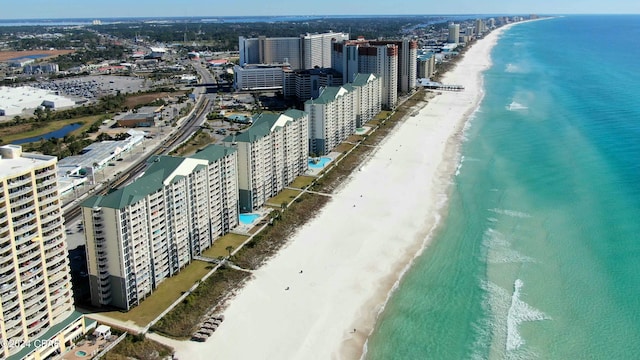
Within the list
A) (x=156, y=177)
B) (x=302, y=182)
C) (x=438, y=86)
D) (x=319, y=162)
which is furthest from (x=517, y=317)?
(x=438, y=86)

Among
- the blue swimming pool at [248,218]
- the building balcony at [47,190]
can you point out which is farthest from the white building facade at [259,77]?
the building balcony at [47,190]

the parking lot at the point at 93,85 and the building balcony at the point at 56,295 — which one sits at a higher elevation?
the parking lot at the point at 93,85

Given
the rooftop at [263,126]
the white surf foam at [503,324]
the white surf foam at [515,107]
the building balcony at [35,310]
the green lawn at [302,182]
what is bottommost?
the white surf foam at [503,324]

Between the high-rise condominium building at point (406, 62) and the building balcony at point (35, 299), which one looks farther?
the high-rise condominium building at point (406, 62)

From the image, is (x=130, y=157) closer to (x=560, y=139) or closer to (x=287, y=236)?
(x=287, y=236)

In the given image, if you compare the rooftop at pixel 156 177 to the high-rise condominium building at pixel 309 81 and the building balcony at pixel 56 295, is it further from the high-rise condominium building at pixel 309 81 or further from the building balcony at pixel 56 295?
the high-rise condominium building at pixel 309 81

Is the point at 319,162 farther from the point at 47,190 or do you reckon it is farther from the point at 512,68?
the point at 512,68

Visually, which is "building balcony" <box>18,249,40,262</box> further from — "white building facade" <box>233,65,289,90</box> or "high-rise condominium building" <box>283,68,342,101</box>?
"white building facade" <box>233,65,289,90</box>
